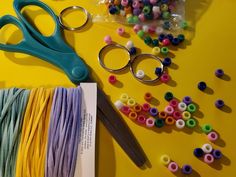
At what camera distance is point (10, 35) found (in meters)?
0.67

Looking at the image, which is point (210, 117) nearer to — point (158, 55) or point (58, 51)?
point (158, 55)

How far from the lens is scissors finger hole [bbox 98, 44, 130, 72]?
632mm

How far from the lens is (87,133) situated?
1.85ft

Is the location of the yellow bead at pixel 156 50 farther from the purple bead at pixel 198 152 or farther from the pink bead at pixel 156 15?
the purple bead at pixel 198 152

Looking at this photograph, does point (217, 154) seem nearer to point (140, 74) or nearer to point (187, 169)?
point (187, 169)

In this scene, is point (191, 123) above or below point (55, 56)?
below

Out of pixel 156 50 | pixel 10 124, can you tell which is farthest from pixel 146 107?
pixel 10 124

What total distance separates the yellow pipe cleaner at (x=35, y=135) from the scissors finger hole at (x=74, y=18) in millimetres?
156

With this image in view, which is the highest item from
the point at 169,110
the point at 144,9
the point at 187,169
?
the point at 144,9

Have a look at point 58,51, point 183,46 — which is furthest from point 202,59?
point 58,51

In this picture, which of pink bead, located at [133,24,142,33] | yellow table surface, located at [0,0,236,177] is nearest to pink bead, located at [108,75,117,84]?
yellow table surface, located at [0,0,236,177]

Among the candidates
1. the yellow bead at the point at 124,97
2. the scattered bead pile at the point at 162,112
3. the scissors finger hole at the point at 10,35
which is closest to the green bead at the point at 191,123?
the scattered bead pile at the point at 162,112

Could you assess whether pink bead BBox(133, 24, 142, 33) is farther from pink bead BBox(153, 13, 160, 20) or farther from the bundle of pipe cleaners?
the bundle of pipe cleaners

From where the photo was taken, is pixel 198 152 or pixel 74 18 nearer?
pixel 198 152
